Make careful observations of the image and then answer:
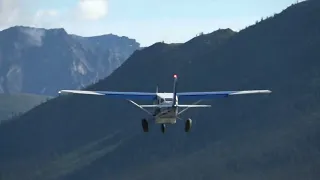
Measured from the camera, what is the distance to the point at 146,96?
284ft

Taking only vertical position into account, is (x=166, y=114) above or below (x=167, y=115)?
above

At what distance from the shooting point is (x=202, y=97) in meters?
88.8

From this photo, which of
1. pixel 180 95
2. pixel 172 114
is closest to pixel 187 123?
pixel 172 114

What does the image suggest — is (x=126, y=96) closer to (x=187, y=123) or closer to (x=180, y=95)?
(x=180, y=95)

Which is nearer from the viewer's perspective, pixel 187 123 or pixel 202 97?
pixel 187 123

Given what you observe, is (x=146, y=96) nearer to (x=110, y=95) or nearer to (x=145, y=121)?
(x=110, y=95)

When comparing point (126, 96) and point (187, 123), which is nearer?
point (187, 123)

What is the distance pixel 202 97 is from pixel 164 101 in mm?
13679

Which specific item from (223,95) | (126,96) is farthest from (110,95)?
(223,95)

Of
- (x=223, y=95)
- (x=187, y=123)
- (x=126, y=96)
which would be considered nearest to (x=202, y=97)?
(x=223, y=95)

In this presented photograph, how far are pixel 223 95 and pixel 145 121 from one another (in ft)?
47.2

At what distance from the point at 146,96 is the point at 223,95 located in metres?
9.89

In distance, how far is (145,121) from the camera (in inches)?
2977

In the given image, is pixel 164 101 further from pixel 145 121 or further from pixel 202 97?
pixel 202 97
